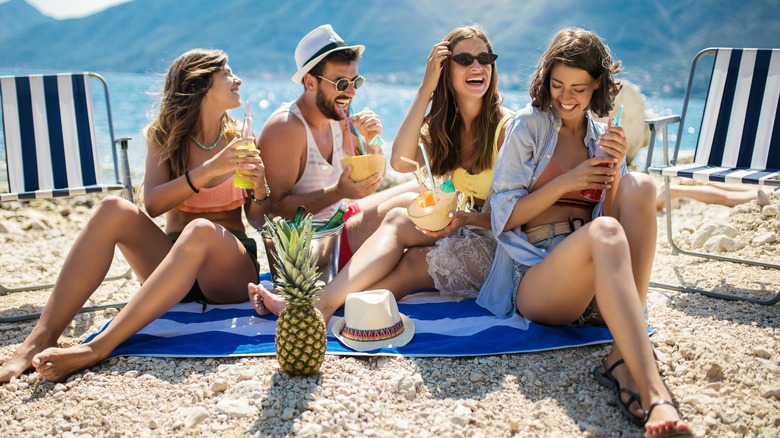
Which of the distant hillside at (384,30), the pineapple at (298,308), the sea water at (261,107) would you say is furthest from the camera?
the distant hillside at (384,30)

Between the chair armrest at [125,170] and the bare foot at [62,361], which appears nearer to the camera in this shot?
the bare foot at [62,361]

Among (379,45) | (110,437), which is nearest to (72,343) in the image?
(110,437)

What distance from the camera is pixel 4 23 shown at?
55.4 meters

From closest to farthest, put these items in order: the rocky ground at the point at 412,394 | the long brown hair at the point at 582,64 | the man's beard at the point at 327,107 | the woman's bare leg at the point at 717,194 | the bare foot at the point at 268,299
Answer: the rocky ground at the point at 412,394 → the long brown hair at the point at 582,64 → the bare foot at the point at 268,299 → the man's beard at the point at 327,107 → the woman's bare leg at the point at 717,194

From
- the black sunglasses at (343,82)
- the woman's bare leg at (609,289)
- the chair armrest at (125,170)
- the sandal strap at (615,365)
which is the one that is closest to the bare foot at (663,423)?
the woman's bare leg at (609,289)

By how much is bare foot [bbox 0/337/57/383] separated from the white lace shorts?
1774 millimetres

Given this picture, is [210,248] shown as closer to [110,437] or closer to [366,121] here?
[110,437]

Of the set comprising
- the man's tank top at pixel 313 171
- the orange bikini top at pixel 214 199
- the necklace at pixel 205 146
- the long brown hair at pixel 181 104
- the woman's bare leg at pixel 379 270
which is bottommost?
the woman's bare leg at pixel 379 270

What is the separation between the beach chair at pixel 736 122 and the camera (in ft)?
14.6

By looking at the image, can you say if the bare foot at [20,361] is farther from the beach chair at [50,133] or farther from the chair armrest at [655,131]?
the chair armrest at [655,131]

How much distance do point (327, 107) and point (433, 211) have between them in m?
1.17

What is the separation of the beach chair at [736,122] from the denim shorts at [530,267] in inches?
64.3

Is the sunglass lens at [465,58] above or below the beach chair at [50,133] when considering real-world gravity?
above

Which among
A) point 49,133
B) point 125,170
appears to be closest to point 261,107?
point 49,133
